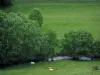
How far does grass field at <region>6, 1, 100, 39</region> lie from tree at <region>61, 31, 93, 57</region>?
35.3ft

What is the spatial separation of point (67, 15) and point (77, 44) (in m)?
34.9

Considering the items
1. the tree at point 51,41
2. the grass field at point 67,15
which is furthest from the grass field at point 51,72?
the grass field at point 67,15

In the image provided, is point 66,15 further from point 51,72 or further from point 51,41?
point 51,72

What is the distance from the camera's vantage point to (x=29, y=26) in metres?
62.8

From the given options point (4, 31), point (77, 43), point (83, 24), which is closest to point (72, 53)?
point (77, 43)

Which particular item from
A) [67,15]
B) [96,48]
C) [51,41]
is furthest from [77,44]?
[67,15]

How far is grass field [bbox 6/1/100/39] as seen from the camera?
86312mm

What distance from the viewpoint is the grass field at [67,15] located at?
283 ft

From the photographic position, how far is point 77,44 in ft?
218

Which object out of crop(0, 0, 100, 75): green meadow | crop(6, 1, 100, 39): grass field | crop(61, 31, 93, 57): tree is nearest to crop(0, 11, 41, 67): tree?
crop(0, 0, 100, 75): green meadow

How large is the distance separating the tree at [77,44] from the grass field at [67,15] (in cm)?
1076

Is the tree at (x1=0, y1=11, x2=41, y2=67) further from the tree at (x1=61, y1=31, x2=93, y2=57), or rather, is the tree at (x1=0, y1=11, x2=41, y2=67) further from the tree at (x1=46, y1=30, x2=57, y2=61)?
the tree at (x1=61, y1=31, x2=93, y2=57)

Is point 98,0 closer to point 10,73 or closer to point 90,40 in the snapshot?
point 90,40

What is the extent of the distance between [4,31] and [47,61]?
32.5ft
